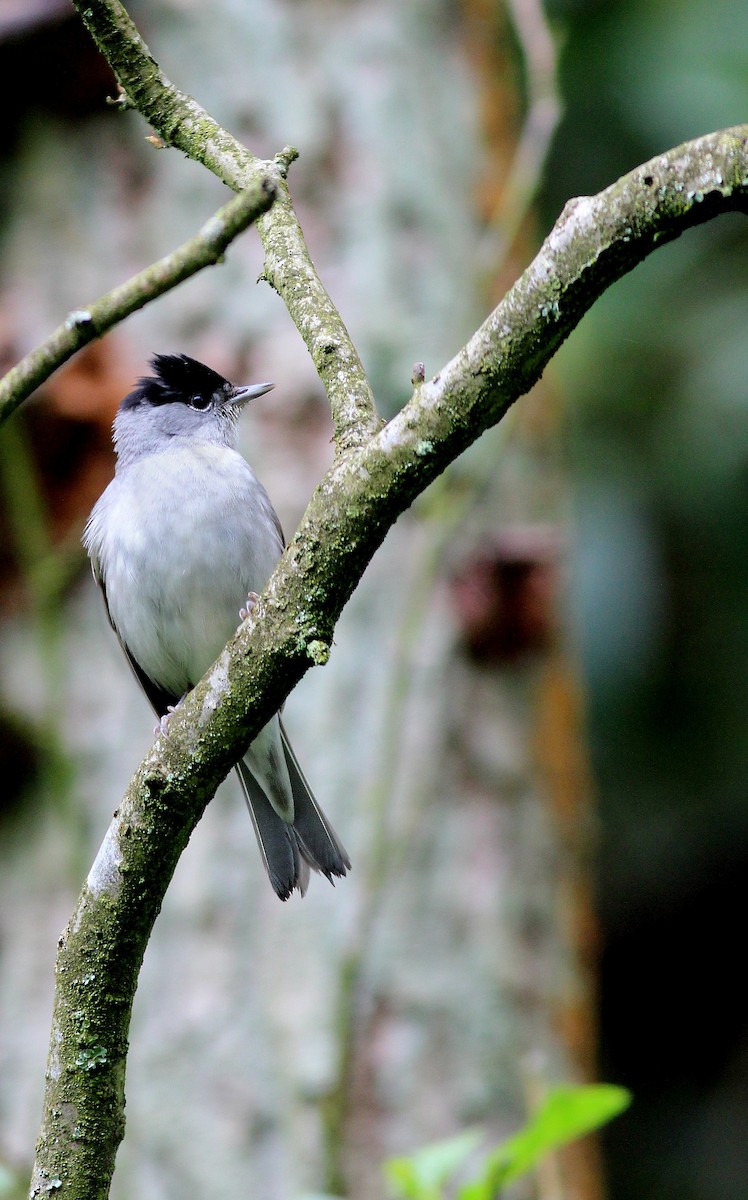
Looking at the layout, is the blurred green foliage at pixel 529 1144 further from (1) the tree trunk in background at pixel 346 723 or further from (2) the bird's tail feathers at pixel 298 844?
(1) the tree trunk in background at pixel 346 723

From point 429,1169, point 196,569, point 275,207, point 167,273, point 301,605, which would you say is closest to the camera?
point 167,273

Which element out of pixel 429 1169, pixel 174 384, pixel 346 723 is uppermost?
pixel 174 384

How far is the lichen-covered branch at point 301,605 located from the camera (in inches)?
64.2

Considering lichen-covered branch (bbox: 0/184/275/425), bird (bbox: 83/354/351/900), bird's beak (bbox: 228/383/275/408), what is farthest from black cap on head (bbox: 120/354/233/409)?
lichen-covered branch (bbox: 0/184/275/425)

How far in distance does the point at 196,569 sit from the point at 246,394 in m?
0.76

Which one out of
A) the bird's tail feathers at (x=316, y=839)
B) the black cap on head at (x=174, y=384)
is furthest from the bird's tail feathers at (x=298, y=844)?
the black cap on head at (x=174, y=384)

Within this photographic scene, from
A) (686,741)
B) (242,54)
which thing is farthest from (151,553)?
(686,741)

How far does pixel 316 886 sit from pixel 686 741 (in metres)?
3.22

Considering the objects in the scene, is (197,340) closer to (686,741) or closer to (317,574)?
(317,574)

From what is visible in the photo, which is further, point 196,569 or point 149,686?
point 149,686

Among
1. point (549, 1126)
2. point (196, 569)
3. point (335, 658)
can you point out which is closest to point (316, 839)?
point (196, 569)

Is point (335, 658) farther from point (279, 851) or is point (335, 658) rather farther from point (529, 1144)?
point (529, 1144)

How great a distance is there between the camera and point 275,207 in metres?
2.07

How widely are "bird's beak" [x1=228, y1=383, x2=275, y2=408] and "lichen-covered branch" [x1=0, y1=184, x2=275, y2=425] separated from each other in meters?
2.37
